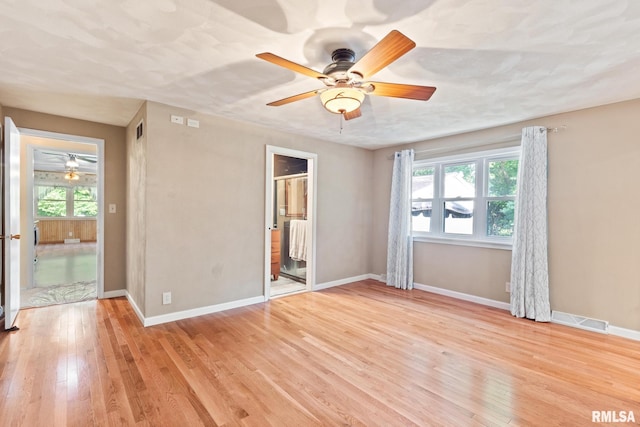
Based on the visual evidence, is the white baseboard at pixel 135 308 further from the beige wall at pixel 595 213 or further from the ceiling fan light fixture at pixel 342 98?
the beige wall at pixel 595 213

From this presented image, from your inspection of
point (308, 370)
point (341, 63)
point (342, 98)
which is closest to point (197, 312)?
point (308, 370)

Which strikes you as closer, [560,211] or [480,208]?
[560,211]

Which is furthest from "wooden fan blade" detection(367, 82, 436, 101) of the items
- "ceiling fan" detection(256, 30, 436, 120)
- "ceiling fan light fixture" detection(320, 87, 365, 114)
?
"ceiling fan light fixture" detection(320, 87, 365, 114)

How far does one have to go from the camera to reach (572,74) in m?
2.40

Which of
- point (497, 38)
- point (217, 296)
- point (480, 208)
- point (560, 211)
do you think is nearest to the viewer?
point (497, 38)

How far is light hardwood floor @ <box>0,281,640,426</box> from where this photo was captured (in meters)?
1.83

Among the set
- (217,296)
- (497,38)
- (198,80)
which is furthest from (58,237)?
(497,38)

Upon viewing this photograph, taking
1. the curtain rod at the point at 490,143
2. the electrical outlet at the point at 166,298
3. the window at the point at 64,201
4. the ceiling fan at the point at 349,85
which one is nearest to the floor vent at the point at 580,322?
the curtain rod at the point at 490,143

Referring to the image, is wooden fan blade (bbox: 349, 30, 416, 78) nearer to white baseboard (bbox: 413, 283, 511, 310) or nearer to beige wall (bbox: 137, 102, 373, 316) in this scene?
beige wall (bbox: 137, 102, 373, 316)

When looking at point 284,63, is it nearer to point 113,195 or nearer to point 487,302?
point 113,195

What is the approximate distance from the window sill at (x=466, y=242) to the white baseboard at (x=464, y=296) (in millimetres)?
718

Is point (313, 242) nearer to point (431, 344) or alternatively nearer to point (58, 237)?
point (431, 344)

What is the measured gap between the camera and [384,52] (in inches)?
63.1

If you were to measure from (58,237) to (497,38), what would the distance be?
13.2 m
